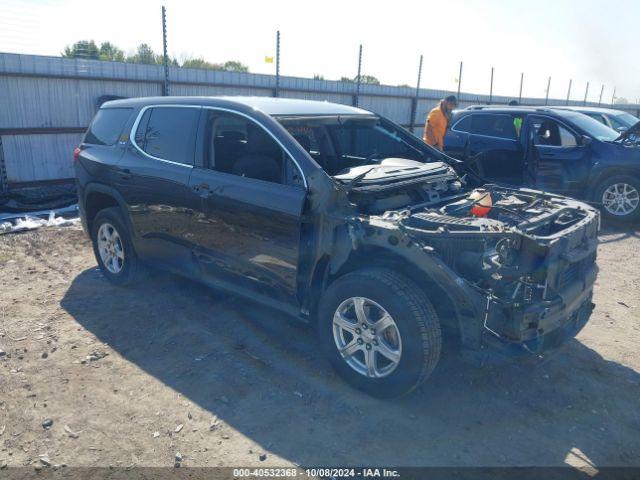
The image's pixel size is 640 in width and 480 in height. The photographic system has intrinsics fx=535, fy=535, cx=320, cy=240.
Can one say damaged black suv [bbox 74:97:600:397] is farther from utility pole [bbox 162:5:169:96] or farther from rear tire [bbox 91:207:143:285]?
utility pole [bbox 162:5:169:96]

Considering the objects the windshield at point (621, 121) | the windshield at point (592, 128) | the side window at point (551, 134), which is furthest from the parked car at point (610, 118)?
the side window at point (551, 134)

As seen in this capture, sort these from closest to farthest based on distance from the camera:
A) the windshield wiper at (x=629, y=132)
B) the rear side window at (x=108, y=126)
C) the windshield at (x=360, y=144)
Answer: the windshield at (x=360, y=144) < the rear side window at (x=108, y=126) < the windshield wiper at (x=629, y=132)

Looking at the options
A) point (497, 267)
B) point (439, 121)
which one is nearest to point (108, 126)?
point (497, 267)

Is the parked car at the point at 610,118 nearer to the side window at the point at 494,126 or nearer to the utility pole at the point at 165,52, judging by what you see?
the side window at the point at 494,126

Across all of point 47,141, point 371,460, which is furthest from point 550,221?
point 47,141

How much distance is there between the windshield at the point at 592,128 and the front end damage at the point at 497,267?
18.7 feet

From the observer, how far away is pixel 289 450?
10.0ft

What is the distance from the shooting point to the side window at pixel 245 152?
386cm

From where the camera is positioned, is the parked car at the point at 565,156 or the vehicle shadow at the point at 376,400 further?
the parked car at the point at 565,156

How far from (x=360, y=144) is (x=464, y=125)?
5.39m

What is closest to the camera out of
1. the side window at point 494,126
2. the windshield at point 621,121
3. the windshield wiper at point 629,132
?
the windshield wiper at point 629,132

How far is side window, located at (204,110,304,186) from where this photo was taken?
386 centimetres

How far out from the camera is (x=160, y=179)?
179 inches

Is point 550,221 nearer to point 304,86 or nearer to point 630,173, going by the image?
point 630,173
